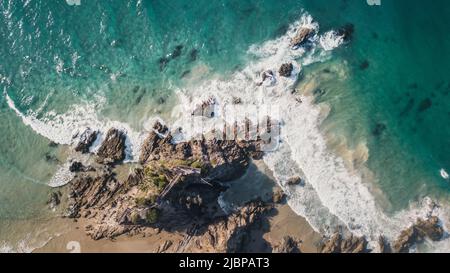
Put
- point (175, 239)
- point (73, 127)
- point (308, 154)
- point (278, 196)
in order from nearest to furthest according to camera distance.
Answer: point (175, 239)
point (278, 196)
point (308, 154)
point (73, 127)

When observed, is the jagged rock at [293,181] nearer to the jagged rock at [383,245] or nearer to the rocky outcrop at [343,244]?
the rocky outcrop at [343,244]

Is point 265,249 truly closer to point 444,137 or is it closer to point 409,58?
point 444,137

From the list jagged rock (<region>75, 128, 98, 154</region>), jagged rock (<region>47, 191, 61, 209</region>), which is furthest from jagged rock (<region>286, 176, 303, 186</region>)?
jagged rock (<region>47, 191, 61, 209</region>)

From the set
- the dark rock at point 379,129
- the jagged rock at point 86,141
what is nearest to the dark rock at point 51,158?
the jagged rock at point 86,141

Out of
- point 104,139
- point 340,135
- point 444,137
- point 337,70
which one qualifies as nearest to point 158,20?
Result: point 104,139

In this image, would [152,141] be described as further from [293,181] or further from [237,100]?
[293,181]

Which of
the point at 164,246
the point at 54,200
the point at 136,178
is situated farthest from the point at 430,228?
the point at 54,200

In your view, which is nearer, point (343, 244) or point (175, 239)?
point (175, 239)
